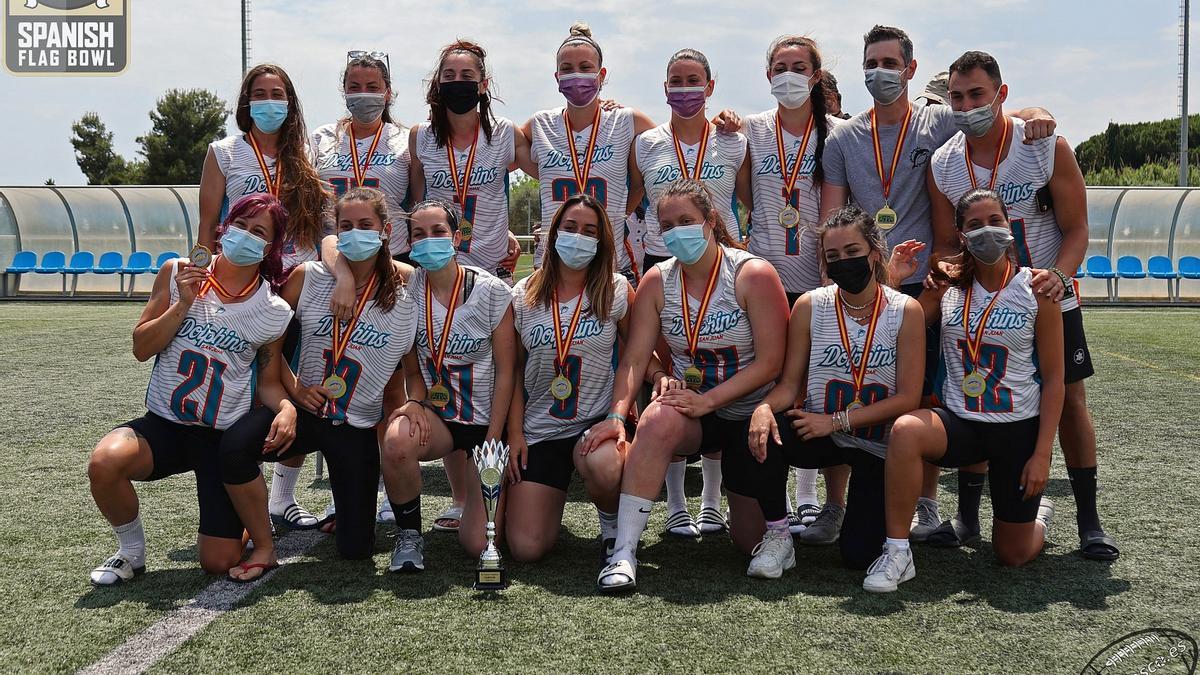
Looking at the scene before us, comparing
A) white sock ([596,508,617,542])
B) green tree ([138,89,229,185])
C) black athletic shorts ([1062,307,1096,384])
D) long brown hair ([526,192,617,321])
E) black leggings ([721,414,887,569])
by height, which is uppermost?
green tree ([138,89,229,185])

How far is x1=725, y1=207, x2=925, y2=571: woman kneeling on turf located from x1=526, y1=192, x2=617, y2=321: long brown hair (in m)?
0.76

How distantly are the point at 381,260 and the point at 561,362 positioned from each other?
851mm

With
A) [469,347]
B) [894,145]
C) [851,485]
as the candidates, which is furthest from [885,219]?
[469,347]

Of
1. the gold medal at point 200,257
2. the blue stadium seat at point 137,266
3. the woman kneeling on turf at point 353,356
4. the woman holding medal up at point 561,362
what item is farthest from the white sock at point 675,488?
the blue stadium seat at point 137,266

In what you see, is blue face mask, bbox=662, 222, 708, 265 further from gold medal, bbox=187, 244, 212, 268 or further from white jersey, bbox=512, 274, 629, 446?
gold medal, bbox=187, 244, 212, 268

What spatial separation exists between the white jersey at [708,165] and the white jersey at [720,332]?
1.92 ft

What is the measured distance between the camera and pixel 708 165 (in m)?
4.71

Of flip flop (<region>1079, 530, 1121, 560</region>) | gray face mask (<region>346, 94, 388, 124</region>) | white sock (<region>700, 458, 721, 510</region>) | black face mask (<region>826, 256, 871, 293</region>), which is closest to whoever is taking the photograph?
black face mask (<region>826, 256, 871, 293</region>)

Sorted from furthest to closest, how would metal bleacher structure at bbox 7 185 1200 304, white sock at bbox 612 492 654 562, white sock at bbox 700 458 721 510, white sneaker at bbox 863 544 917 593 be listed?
metal bleacher structure at bbox 7 185 1200 304
white sock at bbox 700 458 721 510
white sock at bbox 612 492 654 562
white sneaker at bbox 863 544 917 593

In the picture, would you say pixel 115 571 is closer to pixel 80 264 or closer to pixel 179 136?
pixel 80 264

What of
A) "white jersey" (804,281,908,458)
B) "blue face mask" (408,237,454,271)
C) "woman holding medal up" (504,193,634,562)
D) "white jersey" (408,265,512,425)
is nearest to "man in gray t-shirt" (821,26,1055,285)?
"white jersey" (804,281,908,458)

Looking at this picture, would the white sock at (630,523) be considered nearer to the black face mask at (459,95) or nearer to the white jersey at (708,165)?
the white jersey at (708,165)

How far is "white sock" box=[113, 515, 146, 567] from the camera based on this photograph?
146 inches

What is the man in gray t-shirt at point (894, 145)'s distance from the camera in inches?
170
